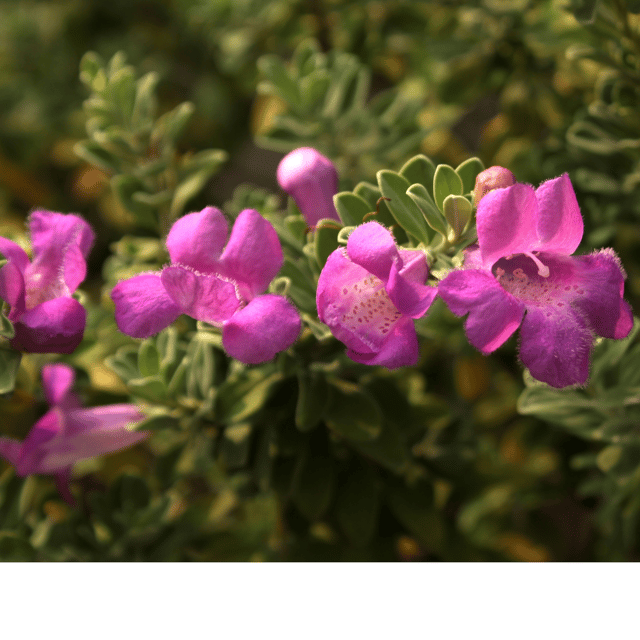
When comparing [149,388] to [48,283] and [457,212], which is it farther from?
[457,212]

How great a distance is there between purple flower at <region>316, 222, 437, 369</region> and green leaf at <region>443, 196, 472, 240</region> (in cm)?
5

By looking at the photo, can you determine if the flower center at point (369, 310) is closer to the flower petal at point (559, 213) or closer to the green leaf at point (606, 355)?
the flower petal at point (559, 213)

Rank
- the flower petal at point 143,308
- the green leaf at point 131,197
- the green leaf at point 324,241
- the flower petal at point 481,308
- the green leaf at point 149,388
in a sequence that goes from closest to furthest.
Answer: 1. the flower petal at point 481,308
2. the flower petal at point 143,308
3. the green leaf at point 324,241
4. the green leaf at point 149,388
5. the green leaf at point 131,197

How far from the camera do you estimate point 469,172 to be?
2.42ft

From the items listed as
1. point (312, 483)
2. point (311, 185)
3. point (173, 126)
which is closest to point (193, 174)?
point (173, 126)

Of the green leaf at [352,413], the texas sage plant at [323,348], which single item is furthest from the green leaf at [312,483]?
the green leaf at [352,413]

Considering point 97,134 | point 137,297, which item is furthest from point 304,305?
point 97,134

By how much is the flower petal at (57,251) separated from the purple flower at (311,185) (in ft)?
0.93

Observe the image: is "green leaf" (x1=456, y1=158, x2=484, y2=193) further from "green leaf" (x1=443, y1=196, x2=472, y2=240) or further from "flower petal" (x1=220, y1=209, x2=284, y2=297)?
"flower petal" (x1=220, y1=209, x2=284, y2=297)

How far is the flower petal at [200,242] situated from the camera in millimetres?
689

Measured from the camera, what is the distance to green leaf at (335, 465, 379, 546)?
1.07 metres

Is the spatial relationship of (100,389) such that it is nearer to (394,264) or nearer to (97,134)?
(97,134)

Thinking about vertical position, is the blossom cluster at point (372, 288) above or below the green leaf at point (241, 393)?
above

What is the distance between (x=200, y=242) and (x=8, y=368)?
0.90 ft
